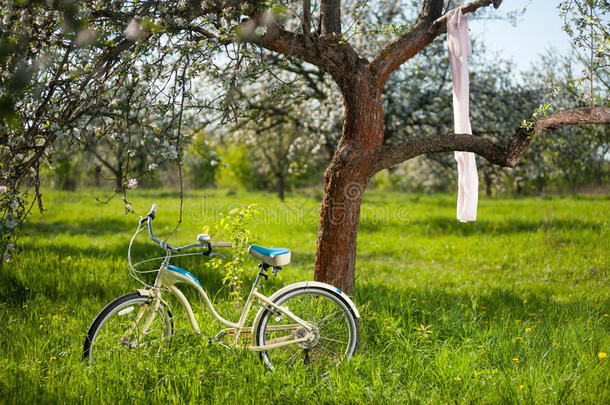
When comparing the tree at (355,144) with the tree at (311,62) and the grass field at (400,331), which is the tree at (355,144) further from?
the grass field at (400,331)

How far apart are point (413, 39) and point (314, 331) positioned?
360 centimetres

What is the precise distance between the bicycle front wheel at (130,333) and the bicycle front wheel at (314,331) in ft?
2.66

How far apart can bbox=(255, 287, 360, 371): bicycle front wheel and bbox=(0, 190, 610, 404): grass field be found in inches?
6.6

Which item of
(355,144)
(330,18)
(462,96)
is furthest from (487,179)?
(330,18)

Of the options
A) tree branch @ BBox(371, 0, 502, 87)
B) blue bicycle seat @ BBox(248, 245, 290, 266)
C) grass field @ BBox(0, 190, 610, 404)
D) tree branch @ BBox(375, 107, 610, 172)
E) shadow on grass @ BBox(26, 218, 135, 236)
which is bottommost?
grass field @ BBox(0, 190, 610, 404)

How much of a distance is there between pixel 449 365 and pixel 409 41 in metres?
3.63

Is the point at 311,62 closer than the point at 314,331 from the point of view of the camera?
No

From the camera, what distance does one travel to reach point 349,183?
558cm

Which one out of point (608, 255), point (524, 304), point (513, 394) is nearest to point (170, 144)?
point (513, 394)

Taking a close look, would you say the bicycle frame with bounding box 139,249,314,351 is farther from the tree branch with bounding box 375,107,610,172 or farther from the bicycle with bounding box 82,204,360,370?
the tree branch with bounding box 375,107,610,172

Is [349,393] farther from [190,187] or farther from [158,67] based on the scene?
[190,187]

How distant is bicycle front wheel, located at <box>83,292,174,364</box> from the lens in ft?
12.6

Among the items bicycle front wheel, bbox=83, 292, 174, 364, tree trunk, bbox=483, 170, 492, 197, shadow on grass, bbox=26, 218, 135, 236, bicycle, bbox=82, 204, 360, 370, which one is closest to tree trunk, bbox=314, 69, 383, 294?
bicycle, bbox=82, 204, 360, 370

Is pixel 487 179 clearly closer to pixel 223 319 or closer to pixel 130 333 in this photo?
pixel 223 319
